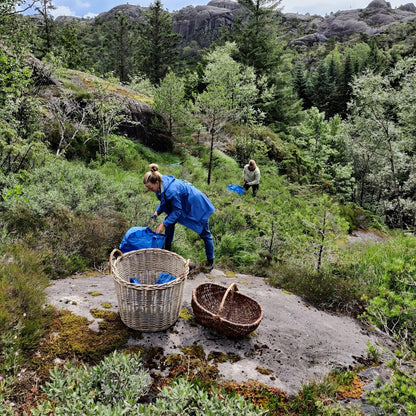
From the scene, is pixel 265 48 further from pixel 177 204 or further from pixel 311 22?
pixel 311 22

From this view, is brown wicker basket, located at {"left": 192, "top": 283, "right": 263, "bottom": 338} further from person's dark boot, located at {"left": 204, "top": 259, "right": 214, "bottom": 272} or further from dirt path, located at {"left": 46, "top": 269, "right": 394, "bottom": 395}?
person's dark boot, located at {"left": 204, "top": 259, "right": 214, "bottom": 272}

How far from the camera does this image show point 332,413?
6.90 ft

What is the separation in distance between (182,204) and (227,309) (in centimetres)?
173

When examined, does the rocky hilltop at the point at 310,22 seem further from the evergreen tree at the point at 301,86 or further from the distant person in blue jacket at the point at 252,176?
the distant person in blue jacket at the point at 252,176


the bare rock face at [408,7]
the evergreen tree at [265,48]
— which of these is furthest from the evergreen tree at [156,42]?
the bare rock face at [408,7]

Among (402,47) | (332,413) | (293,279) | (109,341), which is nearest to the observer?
(332,413)

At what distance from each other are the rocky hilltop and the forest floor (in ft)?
289

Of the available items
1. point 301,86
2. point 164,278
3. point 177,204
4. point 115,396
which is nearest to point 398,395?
point 115,396

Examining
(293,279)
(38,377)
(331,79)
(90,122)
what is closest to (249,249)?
(293,279)

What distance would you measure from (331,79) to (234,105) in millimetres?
29113

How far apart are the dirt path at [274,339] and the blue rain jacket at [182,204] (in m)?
1.08

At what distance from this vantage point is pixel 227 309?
3.56 m

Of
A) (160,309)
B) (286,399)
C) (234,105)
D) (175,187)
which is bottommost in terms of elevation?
(286,399)

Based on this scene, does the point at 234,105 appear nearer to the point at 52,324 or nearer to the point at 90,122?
the point at 90,122
